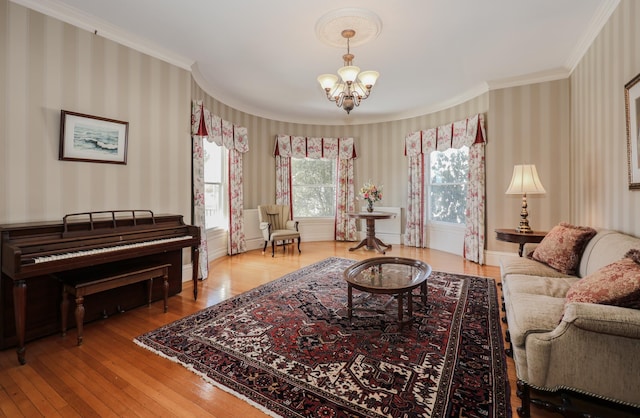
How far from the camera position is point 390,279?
2.66 metres

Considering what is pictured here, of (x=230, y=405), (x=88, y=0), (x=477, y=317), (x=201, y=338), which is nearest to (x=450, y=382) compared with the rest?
(x=477, y=317)

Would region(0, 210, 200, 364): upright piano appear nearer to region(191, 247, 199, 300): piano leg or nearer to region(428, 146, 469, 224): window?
region(191, 247, 199, 300): piano leg

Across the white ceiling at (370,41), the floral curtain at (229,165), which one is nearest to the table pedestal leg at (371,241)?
the floral curtain at (229,165)

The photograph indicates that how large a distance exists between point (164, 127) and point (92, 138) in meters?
0.77

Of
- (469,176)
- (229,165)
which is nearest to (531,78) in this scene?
(469,176)

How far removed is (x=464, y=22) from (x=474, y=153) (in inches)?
92.9

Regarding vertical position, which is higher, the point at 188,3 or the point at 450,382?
the point at 188,3

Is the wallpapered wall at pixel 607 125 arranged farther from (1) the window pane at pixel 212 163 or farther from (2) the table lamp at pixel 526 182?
(1) the window pane at pixel 212 163

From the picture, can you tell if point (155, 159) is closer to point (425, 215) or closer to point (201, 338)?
point (201, 338)

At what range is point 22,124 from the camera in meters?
2.41

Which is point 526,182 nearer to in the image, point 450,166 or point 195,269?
point 450,166

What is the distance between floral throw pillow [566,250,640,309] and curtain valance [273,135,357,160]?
17.1ft

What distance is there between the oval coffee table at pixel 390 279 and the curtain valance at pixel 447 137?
275cm

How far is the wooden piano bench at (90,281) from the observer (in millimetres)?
2207
